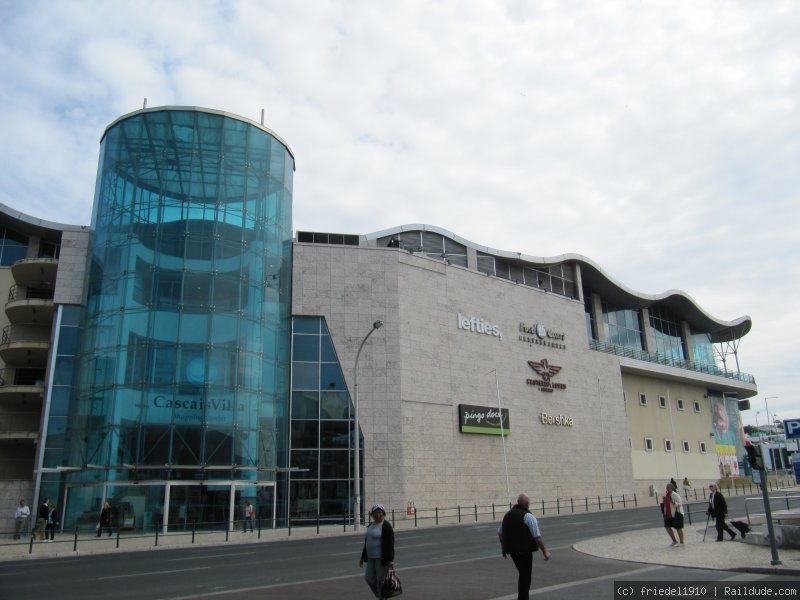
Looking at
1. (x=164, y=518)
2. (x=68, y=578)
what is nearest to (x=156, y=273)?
(x=164, y=518)

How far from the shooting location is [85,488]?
101 ft

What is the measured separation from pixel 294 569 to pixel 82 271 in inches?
1075

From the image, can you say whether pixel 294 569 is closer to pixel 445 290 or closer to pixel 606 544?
pixel 606 544

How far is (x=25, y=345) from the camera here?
38125 millimetres

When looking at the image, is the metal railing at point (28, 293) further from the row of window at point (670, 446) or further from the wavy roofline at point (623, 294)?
the row of window at point (670, 446)

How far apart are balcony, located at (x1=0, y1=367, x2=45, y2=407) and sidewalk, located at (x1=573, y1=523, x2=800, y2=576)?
104 feet

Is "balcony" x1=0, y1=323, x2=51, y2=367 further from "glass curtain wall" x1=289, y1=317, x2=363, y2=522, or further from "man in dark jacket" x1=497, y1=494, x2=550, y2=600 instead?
"man in dark jacket" x1=497, y1=494, x2=550, y2=600

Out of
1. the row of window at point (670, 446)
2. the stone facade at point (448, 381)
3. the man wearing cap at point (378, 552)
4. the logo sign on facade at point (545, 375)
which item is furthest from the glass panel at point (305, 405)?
the row of window at point (670, 446)

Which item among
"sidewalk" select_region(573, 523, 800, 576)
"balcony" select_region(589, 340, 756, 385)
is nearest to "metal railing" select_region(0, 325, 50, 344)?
"sidewalk" select_region(573, 523, 800, 576)

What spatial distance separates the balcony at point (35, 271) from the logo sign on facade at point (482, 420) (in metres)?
26.8

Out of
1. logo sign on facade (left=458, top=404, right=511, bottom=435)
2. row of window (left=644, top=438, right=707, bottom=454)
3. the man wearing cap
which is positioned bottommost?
the man wearing cap

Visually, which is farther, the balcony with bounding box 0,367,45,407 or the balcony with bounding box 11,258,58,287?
the balcony with bounding box 11,258,58,287

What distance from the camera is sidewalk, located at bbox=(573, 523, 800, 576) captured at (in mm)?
13377

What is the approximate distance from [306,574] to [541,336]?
3818cm
